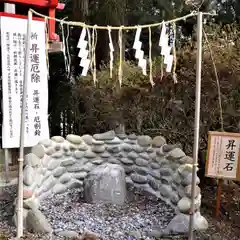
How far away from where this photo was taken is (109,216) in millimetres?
5102

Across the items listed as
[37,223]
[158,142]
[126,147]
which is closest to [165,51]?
[158,142]

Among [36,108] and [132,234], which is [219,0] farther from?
[132,234]

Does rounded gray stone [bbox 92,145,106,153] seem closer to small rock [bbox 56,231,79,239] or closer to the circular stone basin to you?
the circular stone basin

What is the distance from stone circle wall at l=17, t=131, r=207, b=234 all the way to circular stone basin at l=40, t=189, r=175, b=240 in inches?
6.2

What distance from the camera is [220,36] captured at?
20.3 ft

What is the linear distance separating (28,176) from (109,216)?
114cm

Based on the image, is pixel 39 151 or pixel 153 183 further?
pixel 153 183

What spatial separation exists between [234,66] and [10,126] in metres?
3.35

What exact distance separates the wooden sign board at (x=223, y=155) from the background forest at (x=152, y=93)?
952mm

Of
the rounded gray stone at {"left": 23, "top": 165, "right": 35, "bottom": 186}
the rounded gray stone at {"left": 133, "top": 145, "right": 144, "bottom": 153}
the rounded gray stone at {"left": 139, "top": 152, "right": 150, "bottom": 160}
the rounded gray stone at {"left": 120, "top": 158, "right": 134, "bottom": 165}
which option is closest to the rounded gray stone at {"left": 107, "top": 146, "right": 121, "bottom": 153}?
the rounded gray stone at {"left": 120, "top": 158, "right": 134, "bottom": 165}

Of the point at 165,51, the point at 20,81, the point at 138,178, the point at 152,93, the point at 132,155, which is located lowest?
the point at 138,178

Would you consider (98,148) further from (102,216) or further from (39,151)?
(102,216)

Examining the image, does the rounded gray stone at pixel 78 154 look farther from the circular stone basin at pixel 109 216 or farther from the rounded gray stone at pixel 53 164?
the circular stone basin at pixel 109 216

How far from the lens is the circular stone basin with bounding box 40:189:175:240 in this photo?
467cm
